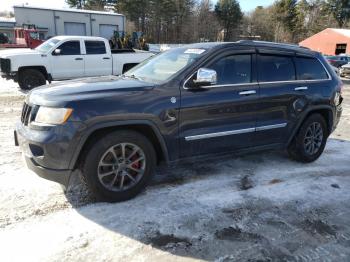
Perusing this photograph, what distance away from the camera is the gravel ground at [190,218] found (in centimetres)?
308

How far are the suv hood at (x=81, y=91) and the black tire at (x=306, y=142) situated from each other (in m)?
2.62

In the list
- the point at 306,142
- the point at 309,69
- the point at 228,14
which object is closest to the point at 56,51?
the point at 309,69

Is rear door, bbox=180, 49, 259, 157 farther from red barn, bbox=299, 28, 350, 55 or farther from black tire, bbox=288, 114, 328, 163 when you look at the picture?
red barn, bbox=299, 28, 350, 55

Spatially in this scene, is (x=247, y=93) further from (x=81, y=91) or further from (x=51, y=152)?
(x=51, y=152)

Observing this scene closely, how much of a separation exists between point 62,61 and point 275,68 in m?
8.43

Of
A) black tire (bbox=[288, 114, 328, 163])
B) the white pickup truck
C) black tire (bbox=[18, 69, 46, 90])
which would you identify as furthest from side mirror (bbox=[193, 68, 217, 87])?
black tire (bbox=[18, 69, 46, 90])

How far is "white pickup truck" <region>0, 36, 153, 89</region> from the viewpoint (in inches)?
429

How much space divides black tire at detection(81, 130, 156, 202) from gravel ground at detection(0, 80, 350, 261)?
0.12 meters

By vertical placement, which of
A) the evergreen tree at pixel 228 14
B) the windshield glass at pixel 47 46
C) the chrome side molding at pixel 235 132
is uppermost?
the evergreen tree at pixel 228 14

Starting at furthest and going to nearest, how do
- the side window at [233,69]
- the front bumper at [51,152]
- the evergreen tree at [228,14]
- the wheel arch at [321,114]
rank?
the evergreen tree at [228,14] < the wheel arch at [321,114] < the side window at [233,69] < the front bumper at [51,152]

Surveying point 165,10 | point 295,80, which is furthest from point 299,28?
point 295,80

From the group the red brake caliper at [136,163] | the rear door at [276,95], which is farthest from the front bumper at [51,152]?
the rear door at [276,95]

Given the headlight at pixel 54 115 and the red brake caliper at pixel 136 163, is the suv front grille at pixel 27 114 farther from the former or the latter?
the red brake caliper at pixel 136 163

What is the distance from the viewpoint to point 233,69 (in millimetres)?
4477
